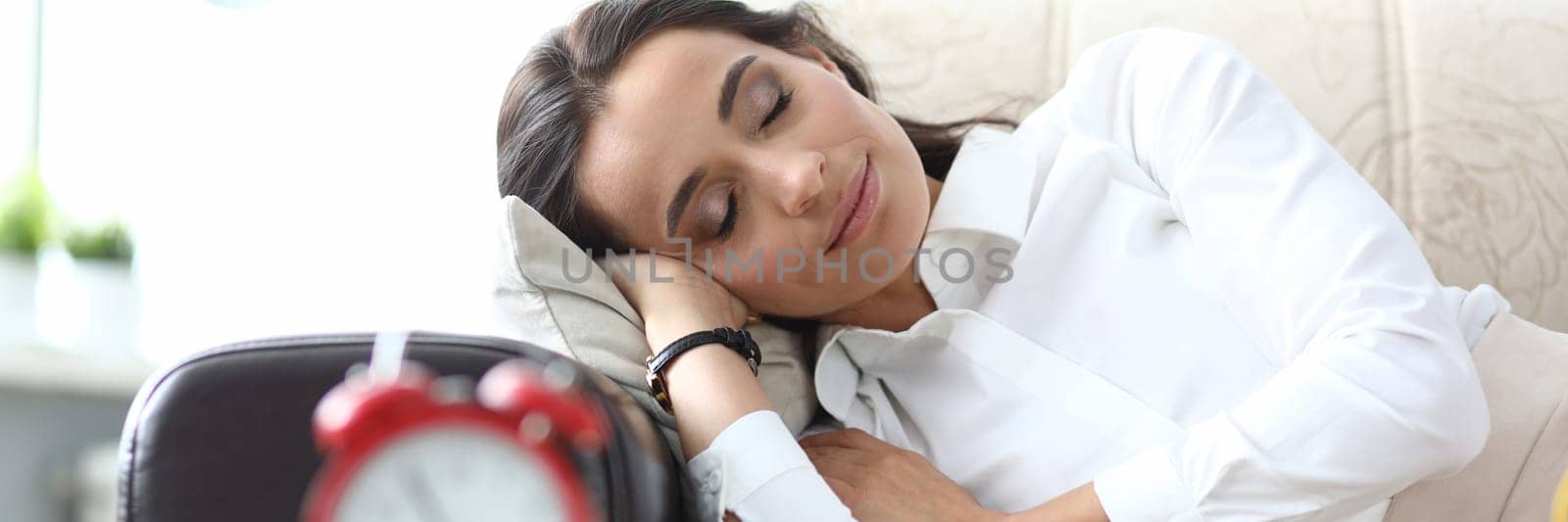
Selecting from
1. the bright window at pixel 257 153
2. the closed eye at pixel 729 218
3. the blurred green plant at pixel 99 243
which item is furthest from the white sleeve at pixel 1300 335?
the blurred green plant at pixel 99 243

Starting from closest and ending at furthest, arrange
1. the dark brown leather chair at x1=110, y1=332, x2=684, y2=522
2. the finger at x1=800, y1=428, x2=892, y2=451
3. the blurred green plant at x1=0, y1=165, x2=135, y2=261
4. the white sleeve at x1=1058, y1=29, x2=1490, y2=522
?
the dark brown leather chair at x1=110, y1=332, x2=684, y2=522, the white sleeve at x1=1058, y1=29, x2=1490, y2=522, the finger at x1=800, y1=428, x2=892, y2=451, the blurred green plant at x1=0, y1=165, x2=135, y2=261

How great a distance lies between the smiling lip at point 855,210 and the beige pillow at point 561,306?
198mm

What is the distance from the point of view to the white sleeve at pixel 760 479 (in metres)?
0.94

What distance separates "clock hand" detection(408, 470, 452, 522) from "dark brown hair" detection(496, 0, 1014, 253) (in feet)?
2.29

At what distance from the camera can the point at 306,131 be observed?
88.2 inches

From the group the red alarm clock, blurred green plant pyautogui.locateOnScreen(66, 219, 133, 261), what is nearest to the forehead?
the red alarm clock

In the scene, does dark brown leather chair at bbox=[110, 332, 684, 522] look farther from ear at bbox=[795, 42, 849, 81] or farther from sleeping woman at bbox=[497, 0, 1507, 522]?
ear at bbox=[795, 42, 849, 81]

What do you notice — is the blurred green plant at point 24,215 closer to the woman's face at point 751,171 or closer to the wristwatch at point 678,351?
the woman's face at point 751,171

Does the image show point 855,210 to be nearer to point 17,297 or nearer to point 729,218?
point 729,218

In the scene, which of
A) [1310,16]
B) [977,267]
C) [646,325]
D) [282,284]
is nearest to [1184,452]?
[977,267]

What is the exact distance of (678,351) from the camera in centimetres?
104

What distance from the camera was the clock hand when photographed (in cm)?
47

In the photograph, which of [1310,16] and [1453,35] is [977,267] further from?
[1453,35]

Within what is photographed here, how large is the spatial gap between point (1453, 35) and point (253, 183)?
191cm
